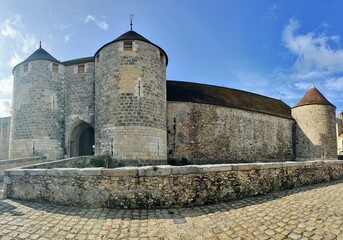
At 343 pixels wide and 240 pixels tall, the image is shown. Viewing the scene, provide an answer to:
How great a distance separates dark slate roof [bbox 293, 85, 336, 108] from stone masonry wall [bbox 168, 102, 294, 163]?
11.9ft

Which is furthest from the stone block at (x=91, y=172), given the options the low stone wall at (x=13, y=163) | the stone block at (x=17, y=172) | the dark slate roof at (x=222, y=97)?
the dark slate roof at (x=222, y=97)

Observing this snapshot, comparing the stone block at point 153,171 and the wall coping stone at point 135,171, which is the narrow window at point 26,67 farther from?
the stone block at point 153,171

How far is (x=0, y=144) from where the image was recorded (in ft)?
71.7

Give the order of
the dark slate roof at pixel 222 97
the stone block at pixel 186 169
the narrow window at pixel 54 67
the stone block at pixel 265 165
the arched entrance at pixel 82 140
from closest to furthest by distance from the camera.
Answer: the stone block at pixel 186 169
the stone block at pixel 265 165
the narrow window at pixel 54 67
the arched entrance at pixel 82 140
the dark slate roof at pixel 222 97

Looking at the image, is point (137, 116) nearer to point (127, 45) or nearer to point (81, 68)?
point (127, 45)

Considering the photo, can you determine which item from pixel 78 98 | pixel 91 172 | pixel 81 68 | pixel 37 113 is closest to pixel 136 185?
pixel 91 172

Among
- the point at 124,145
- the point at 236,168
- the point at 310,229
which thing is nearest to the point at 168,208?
the point at 236,168

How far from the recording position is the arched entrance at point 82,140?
1391 centimetres

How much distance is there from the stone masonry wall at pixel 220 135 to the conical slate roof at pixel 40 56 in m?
7.82

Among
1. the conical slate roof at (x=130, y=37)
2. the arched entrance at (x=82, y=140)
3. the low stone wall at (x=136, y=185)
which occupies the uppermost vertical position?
the conical slate roof at (x=130, y=37)

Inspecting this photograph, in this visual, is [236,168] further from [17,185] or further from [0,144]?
[0,144]

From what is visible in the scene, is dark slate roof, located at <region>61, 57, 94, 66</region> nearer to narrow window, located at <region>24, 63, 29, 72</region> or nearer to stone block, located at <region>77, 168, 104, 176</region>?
narrow window, located at <region>24, 63, 29, 72</region>

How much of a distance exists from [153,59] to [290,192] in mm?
8670

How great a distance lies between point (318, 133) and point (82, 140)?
19192 mm
